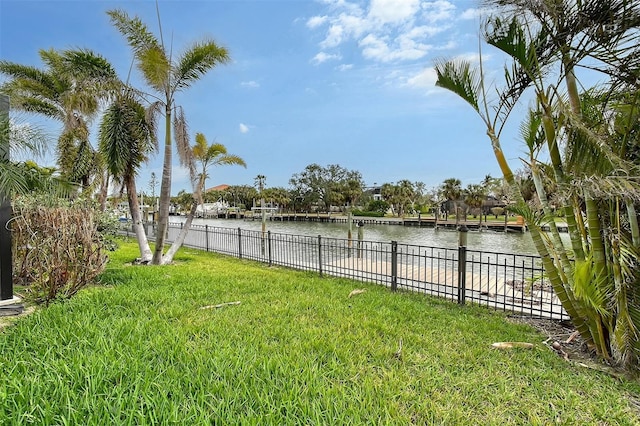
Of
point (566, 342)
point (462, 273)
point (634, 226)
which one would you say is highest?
point (634, 226)

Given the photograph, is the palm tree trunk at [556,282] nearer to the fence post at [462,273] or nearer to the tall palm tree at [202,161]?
the fence post at [462,273]

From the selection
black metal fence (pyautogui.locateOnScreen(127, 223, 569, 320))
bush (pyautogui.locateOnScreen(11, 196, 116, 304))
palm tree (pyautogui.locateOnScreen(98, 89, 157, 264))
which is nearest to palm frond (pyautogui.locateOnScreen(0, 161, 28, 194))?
bush (pyautogui.locateOnScreen(11, 196, 116, 304))

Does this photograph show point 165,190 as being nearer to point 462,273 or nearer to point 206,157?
point 206,157

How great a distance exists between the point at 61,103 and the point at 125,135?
633 centimetres

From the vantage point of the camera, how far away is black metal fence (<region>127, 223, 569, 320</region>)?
5.26 m

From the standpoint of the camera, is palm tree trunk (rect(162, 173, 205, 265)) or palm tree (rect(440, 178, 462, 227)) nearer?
palm tree trunk (rect(162, 173, 205, 265))

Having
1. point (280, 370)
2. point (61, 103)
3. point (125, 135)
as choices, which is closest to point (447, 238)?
point (125, 135)

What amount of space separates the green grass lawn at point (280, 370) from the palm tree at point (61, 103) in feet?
25.8

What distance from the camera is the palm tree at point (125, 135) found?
8.48m

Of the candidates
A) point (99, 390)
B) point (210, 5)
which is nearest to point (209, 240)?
point (210, 5)

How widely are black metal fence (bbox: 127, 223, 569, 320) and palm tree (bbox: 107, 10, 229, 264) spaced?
291 centimetres

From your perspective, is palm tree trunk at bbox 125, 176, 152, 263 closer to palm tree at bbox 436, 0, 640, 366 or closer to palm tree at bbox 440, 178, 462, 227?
palm tree at bbox 436, 0, 640, 366

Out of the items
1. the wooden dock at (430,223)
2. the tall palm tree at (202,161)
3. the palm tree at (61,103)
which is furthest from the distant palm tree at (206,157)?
the wooden dock at (430,223)

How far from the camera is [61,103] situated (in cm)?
1255
